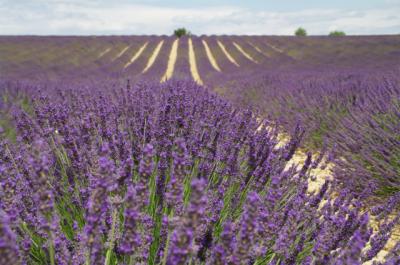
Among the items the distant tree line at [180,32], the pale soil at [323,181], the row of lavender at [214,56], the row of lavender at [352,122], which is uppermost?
the distant tree line at [180,32]


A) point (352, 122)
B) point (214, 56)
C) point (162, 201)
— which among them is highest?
point (214, 56)

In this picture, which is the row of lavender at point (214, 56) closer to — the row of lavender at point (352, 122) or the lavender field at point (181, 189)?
the row of lavender at point (352, 122)

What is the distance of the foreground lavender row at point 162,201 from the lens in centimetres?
88

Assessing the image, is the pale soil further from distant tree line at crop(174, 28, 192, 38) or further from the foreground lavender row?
distant tree line at crop(174, 28, 192, 38)

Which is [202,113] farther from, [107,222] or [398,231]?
[398,231]

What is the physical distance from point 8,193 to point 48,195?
26 centimetres

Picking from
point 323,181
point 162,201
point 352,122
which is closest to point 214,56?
point 352,122

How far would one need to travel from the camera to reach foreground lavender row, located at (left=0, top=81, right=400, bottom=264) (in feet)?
2.89

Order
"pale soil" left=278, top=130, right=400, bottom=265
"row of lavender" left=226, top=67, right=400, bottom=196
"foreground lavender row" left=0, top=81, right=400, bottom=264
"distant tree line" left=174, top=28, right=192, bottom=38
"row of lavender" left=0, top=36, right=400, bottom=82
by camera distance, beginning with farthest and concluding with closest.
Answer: "distant tree line" left=174, top=28, right=192, bottom=38
"row of lavender" left=0, top=36, right=400, bottom=82
"row of lavender" left=226, top=67, right=400, bottom=196
"pale soil" left=278, top=130, right=400, bottom=265
"foreground lavender row" left=0, top=81, right=400, bottom=264

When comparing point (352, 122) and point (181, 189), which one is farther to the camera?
point (352, 122)

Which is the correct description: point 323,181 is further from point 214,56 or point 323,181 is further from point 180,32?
point 180,32

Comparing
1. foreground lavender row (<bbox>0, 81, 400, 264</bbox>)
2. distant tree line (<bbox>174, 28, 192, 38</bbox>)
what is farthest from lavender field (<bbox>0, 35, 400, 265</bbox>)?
distant tree line (<bbox>174, 28, 192, 38</bbox>)

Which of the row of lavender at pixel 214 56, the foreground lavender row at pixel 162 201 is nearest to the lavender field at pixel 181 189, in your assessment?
the foreground lavender row at pixel 162 201

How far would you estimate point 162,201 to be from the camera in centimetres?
186
